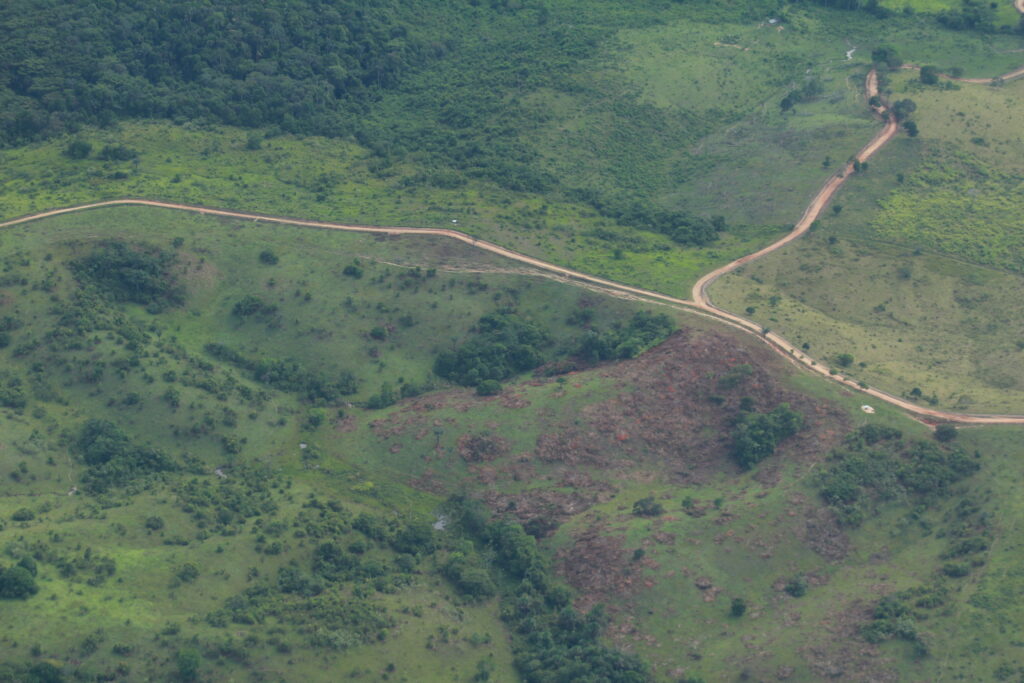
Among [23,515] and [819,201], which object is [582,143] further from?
[23,515]

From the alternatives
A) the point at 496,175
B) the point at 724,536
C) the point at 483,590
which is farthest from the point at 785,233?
the point at 483,590

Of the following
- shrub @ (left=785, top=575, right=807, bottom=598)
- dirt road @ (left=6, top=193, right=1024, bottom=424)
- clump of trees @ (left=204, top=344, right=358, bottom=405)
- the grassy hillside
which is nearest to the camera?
the grassy hillside

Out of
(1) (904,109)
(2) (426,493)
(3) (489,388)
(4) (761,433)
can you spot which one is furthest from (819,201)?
(2) (426,493)

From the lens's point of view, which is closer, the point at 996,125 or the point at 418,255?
the point at 418,255

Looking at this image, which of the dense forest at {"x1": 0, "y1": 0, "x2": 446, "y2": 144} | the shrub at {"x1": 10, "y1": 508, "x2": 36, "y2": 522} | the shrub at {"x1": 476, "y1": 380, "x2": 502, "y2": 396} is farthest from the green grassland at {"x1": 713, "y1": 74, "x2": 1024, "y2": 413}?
the shrub at {"x1": 10, "y1": 508, "x2": 36, "y2": 522}

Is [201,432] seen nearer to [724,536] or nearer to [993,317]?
[724,536]

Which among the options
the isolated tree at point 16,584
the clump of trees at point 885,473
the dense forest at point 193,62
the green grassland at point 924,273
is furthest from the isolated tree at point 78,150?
the clump of trees at point 885,473

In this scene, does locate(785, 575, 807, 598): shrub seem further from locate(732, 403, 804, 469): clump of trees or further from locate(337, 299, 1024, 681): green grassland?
locate(732, 403, 804, 469): clump of trees
